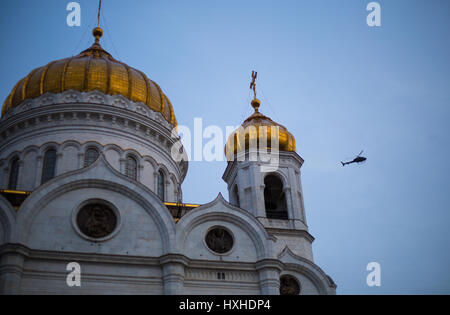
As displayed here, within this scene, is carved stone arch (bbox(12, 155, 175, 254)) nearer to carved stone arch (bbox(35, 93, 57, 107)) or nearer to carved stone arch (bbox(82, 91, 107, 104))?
carved stone arch (bbox(82, 91, 107, 104))

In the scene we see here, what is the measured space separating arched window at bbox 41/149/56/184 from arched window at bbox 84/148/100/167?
1.55 m

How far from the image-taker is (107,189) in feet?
64.0

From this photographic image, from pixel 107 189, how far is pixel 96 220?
130 cm

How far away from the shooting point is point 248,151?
85.2 ft

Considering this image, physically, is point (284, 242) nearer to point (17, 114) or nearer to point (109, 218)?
point (109, 218)

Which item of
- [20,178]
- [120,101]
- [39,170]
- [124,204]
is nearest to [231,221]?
[124,204]

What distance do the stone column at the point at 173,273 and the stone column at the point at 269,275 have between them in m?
3.08

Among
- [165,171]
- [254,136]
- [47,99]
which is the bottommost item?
[165,171]

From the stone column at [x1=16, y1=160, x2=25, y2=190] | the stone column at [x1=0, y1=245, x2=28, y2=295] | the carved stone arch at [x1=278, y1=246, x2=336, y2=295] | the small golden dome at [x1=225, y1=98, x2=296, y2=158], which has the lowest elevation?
the stone column at [x1=0, y1=245, x2=28, y2=295]

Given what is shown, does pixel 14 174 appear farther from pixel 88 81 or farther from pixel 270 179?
pixel 270 179

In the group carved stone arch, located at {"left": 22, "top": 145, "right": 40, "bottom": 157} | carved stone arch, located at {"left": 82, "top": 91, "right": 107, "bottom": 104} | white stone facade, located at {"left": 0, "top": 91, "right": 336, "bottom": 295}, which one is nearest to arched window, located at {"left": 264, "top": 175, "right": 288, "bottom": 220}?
white stone facade, located at {"left": 0, "top": 91, "right": 336, "bottom": 295}

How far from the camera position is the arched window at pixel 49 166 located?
24231 mm

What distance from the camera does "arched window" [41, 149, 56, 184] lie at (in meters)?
24.2
